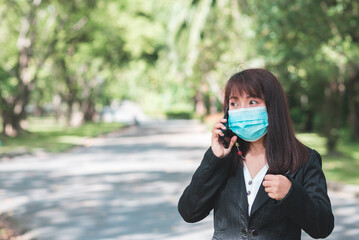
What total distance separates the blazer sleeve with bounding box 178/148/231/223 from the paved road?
4730 millimetres

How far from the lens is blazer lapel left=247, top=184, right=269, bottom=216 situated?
2.19 metres

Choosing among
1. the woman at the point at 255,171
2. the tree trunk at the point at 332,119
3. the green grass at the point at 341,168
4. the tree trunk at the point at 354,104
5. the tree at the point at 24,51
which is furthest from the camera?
the tree at the point at 24,51

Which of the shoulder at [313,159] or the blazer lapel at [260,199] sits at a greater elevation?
the shoulder at [313,159]

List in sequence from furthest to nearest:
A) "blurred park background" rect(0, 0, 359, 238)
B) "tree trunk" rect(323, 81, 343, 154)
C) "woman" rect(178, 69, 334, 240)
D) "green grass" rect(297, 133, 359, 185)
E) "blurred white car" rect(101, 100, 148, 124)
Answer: "blurred white car" rect(101, 100, 148, 124)
"tree trunk" rect(323, 81, 343, 154)
"blurred park background" rect(0, 0, 359, 238)
"green grass" rect(297, 133, 359, 185)
"woman" rect(178, 69, 334, 240)

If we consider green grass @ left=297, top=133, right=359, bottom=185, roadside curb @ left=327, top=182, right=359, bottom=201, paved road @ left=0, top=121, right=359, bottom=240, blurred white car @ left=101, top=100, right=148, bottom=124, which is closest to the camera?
paved road @ left=0, top=121, right=359, bottom=240

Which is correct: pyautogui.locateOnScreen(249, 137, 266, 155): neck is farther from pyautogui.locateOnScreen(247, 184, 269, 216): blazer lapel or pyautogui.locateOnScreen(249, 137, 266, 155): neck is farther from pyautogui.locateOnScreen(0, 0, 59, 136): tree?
pyautogui.locateOnScreen(0, 0, 59, 136): tree

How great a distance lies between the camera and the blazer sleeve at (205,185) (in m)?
2.28

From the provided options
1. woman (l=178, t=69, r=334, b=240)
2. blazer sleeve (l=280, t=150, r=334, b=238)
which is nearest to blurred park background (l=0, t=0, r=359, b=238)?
woman (l=178, t=69, r=334, b=240)

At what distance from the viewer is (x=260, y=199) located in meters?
2.19

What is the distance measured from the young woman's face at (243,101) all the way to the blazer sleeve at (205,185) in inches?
9.1

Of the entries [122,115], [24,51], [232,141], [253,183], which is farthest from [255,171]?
[122,115]

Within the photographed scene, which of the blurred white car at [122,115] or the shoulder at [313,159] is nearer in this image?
the shoulder at [313,159]

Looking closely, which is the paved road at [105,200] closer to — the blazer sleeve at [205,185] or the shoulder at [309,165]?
the blazer sleeve at [205,185]

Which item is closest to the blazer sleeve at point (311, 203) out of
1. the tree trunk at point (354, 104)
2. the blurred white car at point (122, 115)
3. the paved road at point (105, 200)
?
the paved road at point (105, 200)
